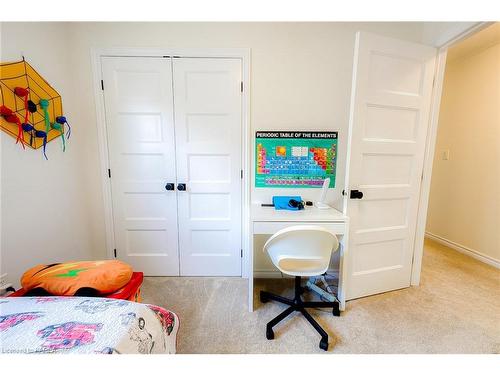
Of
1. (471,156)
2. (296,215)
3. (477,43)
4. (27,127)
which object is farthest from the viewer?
(471,156)

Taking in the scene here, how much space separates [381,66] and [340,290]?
1757mm

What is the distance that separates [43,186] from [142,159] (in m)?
0.72

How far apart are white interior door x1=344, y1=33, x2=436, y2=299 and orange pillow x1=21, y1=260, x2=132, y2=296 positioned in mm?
1567

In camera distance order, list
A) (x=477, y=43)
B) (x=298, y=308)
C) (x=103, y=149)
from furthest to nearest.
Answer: (x=477, y=43)
(x=103, y=149)
(x=298, y=308)

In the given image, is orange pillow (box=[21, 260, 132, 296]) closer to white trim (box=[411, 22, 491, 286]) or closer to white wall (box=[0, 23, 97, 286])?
white wall (box=[0, 23, 97, 286])

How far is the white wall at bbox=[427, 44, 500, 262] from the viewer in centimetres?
227

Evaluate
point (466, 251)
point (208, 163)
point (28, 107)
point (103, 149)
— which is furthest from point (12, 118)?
point (466, 251)

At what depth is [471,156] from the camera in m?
2.48

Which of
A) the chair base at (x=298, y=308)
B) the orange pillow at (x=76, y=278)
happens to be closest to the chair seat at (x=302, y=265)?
the chair base at (x=298, y=308)

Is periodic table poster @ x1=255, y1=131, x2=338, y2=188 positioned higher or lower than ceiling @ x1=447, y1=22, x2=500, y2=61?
lower

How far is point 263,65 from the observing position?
1845 millimetres

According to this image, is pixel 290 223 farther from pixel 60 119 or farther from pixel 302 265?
pixel 60 119

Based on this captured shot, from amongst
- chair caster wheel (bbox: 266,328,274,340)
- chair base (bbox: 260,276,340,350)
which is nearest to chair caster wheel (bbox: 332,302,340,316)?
chair base (bbox: 260,276,340,350)

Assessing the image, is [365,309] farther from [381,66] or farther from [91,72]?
[91,72]
